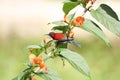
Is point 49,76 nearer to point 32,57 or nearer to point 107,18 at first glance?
point 32,57

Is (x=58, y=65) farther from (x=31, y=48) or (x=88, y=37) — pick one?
(x=31, y=48)

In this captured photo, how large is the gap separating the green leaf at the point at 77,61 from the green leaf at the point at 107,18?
0.09m

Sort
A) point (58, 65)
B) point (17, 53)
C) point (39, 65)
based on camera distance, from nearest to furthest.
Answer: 1. point (39, 65)
2. point (58, 65)
3. point (17, 53)

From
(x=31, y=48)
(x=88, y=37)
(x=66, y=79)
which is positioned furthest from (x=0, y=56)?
Answer: (x=31, y=48)

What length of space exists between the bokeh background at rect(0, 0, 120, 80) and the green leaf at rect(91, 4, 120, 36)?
10.8 feet

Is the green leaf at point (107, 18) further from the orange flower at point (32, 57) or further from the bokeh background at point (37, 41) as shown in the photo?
the bokeh background at point (37, 41)

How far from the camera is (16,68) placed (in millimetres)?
5129

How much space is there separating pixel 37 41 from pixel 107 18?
204 inches

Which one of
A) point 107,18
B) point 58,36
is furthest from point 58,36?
point 107,18

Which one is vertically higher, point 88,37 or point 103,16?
point 103,16

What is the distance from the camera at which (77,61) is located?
3.65 ft

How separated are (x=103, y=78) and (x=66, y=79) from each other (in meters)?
0.35

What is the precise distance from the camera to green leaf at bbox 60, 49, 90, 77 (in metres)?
1.10

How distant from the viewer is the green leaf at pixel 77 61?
1096 millimetres
